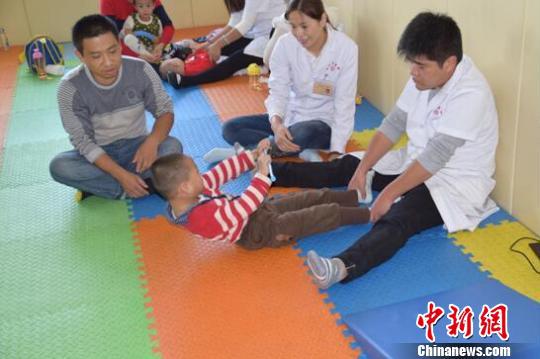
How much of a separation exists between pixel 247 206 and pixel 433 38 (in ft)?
3.16

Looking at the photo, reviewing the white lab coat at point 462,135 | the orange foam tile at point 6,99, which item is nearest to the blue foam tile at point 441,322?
the white lab coat at point 462,135

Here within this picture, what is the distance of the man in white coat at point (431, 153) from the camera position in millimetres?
2180

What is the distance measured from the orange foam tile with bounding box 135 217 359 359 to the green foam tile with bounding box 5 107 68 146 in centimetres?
160

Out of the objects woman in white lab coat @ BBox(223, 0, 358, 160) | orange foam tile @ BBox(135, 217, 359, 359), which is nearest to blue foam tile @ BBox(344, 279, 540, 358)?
orange foam tile @ BBox(135, 217, 359, 359)

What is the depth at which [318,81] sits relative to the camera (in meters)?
3.12

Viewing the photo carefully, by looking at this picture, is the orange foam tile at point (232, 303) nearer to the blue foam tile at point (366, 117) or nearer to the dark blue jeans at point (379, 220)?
the dark blue jeans at point (379, 220)

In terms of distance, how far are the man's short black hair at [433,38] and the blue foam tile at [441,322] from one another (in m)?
0.88

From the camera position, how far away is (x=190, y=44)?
16.7 feet

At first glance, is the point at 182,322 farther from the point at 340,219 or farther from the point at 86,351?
the point at 340,219

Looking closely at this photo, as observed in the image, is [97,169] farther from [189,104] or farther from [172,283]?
[189,104]

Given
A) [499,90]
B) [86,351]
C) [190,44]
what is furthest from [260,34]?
[86,351]

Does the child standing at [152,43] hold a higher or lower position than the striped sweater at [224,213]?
higher

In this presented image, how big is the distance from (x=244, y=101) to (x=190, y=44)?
4.15 ft

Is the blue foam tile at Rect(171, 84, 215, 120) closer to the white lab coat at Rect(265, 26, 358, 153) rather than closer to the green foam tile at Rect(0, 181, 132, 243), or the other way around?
the white lab coat at Rect(265, 26, 358, 153)
